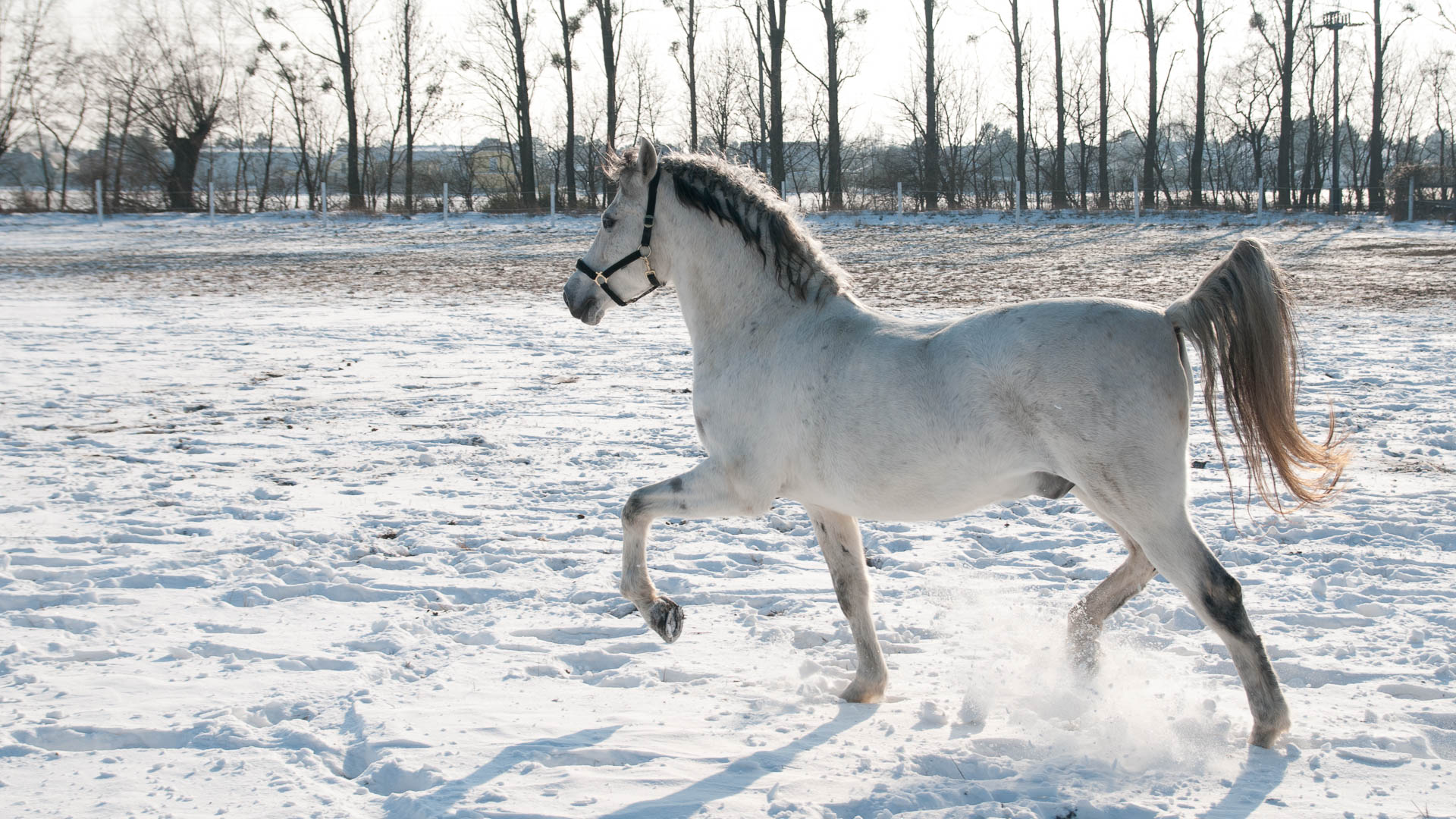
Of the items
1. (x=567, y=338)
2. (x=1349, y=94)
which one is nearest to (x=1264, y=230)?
(x=567, y=338)

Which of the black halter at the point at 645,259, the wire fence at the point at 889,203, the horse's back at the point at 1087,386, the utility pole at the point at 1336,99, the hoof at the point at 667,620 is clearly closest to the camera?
the horse's back at the point at 1087,386

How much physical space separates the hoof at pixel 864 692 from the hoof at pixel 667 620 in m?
0.68

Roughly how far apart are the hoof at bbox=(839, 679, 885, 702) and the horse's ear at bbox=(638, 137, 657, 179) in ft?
7.27

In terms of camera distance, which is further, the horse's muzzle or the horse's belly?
the horse's muzzle

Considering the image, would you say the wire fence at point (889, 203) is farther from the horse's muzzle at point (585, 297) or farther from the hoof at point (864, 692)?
the hoof at point (864, 692)

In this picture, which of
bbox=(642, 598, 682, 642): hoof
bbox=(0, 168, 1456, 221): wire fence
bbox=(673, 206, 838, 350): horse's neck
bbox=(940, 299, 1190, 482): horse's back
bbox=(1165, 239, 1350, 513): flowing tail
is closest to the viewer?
bbox=(940, 299, 1190, 482): horse's back

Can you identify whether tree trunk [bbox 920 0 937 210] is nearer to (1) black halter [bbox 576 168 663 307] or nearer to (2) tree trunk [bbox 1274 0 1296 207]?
(2) tree trunk [bbox 1274 0 1296 207]

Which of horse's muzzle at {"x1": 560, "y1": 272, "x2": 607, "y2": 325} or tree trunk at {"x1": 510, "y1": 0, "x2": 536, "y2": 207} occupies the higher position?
tree trunk at {"x1": 510, "y1": 0, "x2": 536, "y2": 207}

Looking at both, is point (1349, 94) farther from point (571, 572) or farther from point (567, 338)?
point (571, 572)

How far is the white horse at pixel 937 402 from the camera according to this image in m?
3.18

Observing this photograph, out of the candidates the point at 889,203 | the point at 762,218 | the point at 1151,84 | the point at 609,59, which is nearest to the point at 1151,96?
the point at 1151,84

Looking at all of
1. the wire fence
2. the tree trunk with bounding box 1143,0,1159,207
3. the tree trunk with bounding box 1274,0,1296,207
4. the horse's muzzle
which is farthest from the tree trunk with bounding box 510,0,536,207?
the horse's muzzle

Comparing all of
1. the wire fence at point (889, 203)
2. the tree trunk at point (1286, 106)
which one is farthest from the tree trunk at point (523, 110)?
the tree trunk at point (1286, 106)

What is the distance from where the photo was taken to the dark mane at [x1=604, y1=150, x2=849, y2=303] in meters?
3.93
